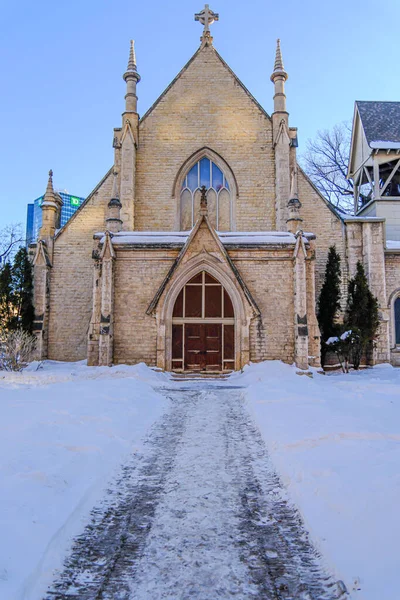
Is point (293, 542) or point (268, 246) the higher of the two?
point (268, 246)

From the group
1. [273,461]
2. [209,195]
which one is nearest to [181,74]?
[209,195]

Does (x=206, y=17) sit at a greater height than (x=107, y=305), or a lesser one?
greater

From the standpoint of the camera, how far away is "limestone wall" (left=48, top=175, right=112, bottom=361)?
66.5ft

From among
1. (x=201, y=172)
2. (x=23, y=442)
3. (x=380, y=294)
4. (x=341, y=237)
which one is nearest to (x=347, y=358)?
(x=380, y=294)

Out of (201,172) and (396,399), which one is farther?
(201,172)

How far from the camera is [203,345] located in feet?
55.7

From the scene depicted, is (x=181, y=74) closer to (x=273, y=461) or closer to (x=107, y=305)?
(x=107, y=305)

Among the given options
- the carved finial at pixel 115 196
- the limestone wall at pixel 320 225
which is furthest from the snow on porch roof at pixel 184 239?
the limestone wall at pixel 320 225

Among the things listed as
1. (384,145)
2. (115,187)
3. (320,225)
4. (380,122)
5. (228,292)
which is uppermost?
(380,122)

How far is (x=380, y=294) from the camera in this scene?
68.1ft

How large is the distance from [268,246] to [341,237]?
6.19 metres

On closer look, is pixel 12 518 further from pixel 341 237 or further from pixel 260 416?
pixel 341 237

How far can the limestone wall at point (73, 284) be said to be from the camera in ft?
66.5

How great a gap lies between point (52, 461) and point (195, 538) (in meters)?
2.07
